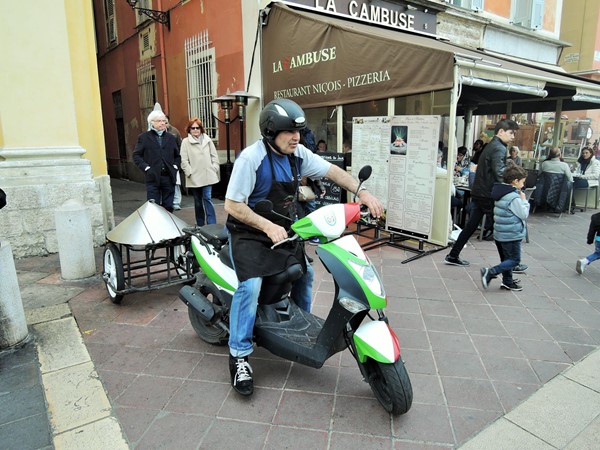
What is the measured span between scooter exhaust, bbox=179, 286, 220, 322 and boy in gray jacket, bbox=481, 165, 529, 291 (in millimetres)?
3042

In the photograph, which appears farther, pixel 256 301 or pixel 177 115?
pixel 177 115

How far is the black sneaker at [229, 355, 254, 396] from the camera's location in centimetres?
264

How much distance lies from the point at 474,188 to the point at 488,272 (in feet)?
4.04

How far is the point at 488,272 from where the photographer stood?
457cm

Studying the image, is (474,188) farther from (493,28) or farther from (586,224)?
(493,28)

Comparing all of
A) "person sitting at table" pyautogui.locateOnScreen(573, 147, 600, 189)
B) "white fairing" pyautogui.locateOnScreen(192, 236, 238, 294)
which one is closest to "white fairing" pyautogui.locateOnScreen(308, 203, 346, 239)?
"white fairing" pyautogui.locateOnScreen(192, 236, 238, 294)

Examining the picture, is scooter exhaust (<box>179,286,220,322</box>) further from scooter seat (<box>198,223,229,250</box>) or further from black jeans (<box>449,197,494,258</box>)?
black jeans (<box>449,197,494,258</box>)

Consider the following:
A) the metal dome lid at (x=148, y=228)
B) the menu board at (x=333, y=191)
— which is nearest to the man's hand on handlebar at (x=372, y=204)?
the metal dome lid at (x=148, y=228)

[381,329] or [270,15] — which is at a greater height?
[270,15]

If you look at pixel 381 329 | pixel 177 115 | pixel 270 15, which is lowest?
pixel 381 329

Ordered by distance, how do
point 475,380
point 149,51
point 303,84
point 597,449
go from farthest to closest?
point 149,51 → point 303,84 → point 475,380 → point 597,449

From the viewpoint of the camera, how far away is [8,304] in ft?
10.4

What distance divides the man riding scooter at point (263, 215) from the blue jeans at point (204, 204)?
3.95 metres

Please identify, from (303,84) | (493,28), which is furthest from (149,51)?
(493,28)
